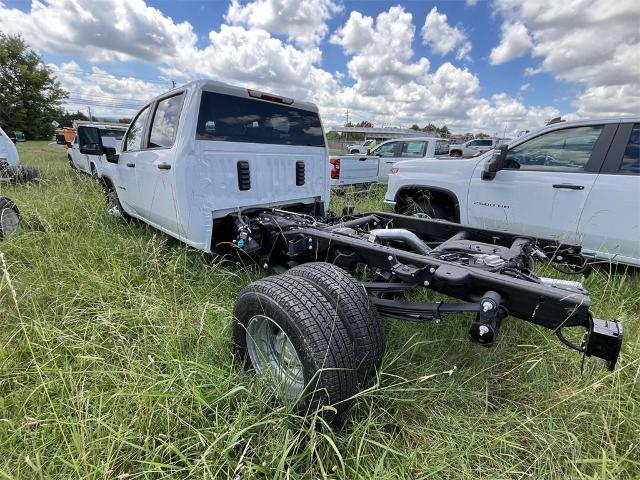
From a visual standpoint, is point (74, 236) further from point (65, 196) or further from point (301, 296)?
point (301, 296)

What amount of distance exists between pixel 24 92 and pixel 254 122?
5614 cm

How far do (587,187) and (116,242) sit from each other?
512 centimetres

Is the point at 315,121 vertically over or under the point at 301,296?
over

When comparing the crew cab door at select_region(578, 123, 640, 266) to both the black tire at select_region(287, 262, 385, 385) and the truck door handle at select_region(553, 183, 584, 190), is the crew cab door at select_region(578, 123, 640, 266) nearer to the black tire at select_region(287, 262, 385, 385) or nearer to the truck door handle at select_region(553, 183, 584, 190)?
the truck door handle at select_region(553, 183, 584, 190)

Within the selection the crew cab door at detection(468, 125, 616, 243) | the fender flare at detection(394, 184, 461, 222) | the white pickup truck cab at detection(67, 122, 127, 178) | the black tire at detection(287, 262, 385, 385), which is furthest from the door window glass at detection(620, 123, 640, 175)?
the white pickup truck cab at detection(67, 122, 127, 178)

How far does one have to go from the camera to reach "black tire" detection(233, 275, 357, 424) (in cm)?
162

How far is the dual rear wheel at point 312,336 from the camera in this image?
5.35 feet

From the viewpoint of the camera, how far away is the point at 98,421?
155 centimetres

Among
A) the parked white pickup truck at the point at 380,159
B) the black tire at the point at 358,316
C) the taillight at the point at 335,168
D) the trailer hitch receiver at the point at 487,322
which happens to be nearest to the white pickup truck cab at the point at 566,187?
the trailer hitch receiver at the point at 487,322

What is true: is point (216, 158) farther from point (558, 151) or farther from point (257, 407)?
point (558, 151)

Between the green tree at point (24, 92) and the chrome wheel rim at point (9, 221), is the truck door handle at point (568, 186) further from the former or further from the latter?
the green tree at point (24, 92)

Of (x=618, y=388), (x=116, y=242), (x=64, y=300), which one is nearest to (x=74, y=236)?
(x=116, y=242)

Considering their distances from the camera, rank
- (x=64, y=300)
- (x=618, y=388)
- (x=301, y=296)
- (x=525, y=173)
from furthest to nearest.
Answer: (x=525, y=173) → (x=64, y=300) → (x=618, y=388) → (x=301, y=296)

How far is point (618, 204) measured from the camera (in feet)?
10.6
